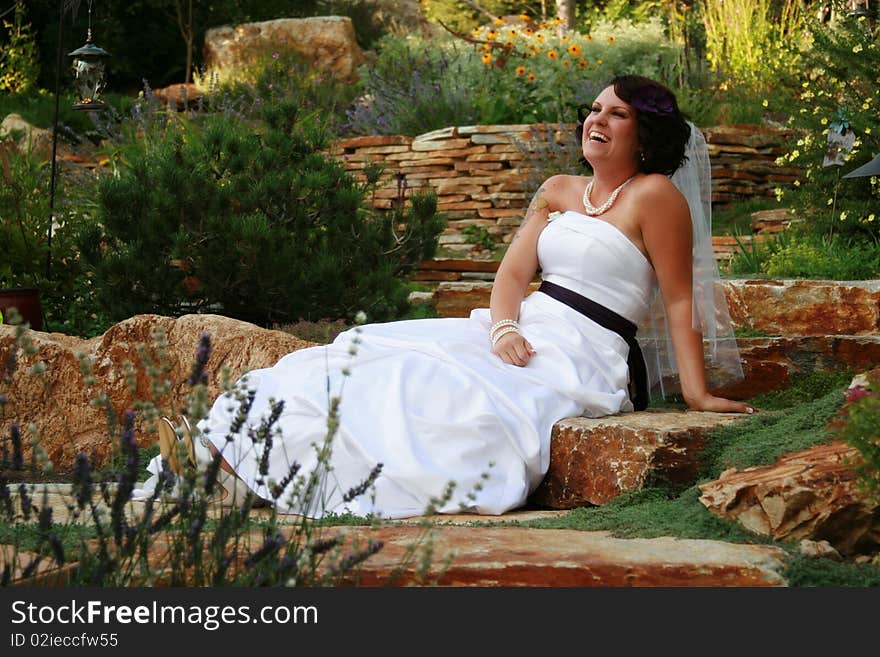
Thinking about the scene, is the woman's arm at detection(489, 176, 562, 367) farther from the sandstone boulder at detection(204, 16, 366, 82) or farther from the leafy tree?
the leafy tree

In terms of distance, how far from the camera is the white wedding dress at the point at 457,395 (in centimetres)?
358

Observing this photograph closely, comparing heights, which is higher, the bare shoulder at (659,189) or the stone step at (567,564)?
the bare shoulder at (659,189)

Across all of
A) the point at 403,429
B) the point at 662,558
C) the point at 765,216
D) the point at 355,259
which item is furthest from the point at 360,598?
the point at 765,216

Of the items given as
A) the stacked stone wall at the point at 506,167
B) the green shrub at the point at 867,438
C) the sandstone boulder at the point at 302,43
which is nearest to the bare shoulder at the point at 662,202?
the green shrub at the point at 867,438

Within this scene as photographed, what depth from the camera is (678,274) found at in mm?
4043

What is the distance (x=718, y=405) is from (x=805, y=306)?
1567 millimetres

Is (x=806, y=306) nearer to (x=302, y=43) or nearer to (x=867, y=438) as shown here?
(x=867, y=438)

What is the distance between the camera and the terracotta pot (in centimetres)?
582

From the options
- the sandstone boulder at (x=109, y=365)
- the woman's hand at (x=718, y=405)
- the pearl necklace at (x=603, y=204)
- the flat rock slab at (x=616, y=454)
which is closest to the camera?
the flat rock slab at (x=616, y=454)

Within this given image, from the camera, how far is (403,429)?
3.62 metres

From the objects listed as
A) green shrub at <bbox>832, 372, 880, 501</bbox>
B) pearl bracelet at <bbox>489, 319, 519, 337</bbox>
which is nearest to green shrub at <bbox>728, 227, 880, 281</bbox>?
pearl bracelet at <bbox>489, 319, 519, 337</bbox>

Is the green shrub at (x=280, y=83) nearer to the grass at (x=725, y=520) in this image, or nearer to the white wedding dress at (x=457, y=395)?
the white wedding dress at (x=457, y=395)

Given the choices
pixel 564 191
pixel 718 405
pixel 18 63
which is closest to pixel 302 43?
pixel 18 63

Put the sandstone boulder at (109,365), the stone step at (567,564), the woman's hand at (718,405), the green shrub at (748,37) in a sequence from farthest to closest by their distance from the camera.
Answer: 1. the green shrub at (748,37)
2. the sandstone boulder at (109,365)
3. the woman's hand at (718,405)
4. the stone step at (567,564)
